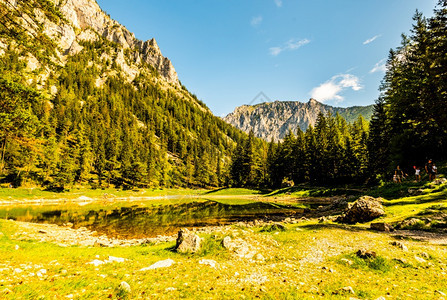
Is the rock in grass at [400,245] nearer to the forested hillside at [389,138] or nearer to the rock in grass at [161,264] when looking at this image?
the rock in grass at [161,264]

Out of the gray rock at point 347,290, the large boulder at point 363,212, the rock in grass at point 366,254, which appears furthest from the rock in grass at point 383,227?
the gray rock at point 347,290

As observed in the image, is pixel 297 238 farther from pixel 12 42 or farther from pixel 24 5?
pixel 12 42

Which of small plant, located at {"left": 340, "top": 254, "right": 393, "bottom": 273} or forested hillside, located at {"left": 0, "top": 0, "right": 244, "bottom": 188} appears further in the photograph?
forested hillside, located at {"left": 0, "top": 0, "right": 244, "bottom": 188}

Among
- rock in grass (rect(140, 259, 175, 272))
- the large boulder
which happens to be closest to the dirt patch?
the large boulder

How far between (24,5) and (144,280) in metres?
20.1

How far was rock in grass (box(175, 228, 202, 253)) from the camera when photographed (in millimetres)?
10430

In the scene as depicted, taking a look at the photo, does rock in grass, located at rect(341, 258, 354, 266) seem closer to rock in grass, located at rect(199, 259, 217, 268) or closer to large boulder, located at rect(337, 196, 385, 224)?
rock in grass, located at rect(199, 259, 217, 268)

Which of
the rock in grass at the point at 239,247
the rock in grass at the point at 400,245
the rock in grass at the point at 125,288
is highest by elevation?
the rock in grass at the point at 125,288

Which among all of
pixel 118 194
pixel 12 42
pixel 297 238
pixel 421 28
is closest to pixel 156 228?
pixel 297 238

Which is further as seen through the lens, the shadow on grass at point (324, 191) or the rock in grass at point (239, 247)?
the shadow on grass at point (324, 191)

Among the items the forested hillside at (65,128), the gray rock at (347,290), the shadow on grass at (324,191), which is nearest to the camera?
the gray rock at (347,290)

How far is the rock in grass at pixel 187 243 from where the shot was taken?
10430 mm

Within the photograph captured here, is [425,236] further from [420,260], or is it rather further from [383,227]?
[420,260]

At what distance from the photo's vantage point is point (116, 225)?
2534 centimetres
